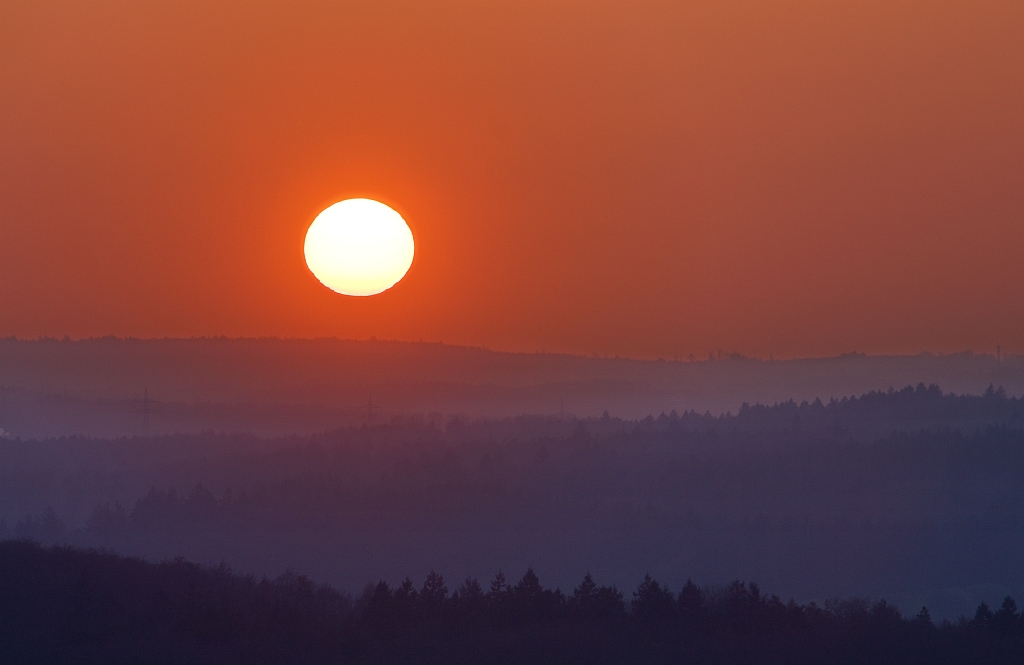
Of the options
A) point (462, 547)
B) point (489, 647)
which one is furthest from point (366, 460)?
point (489, 647)

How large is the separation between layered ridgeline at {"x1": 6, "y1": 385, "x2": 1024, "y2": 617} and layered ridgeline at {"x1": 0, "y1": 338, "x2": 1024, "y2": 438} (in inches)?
25.8

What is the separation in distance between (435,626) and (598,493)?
1440 cm

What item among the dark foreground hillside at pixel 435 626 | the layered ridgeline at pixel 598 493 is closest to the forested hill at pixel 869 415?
the layered ridgeline at pixel 598 493

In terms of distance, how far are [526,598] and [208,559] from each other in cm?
1133

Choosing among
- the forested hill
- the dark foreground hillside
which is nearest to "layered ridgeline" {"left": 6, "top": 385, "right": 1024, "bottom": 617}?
the forested hill

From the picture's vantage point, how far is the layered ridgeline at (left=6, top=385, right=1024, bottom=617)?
3089 centimetres

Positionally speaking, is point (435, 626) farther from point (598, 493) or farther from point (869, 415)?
point (869, 415)

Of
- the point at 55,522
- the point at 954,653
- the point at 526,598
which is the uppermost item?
the point at 55,522

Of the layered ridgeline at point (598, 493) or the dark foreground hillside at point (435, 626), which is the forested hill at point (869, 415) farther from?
the dark foreground hillside at point (435, 626)

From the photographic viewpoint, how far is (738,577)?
28.1 metres

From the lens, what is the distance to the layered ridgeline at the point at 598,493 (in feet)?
101

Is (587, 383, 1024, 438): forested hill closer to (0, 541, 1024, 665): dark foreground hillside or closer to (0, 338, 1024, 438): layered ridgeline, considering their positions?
(0, 338, 1024, 438): layered ridgeline

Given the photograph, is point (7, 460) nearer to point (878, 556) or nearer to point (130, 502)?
point (130, 502)

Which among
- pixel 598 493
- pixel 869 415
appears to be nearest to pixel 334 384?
pixel 598 493
